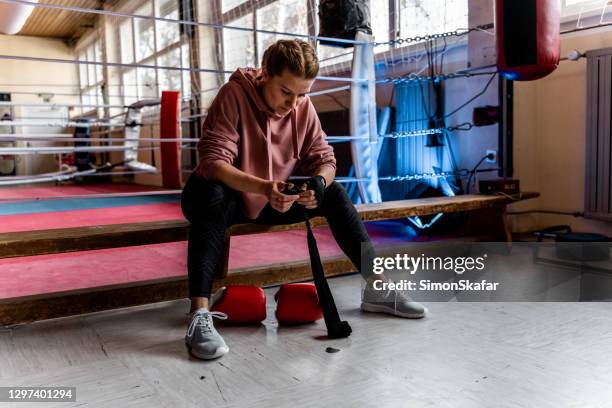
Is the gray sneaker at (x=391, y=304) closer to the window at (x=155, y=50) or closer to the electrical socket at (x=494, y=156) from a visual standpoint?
the electrical socket at (x=494, y=156)

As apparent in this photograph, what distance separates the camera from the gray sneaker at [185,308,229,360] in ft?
3.77

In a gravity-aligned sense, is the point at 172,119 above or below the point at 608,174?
above

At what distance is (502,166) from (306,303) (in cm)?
141

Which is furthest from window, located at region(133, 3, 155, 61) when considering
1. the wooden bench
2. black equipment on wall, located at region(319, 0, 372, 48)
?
the wooden bench

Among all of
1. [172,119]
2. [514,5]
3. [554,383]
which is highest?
[514,5]

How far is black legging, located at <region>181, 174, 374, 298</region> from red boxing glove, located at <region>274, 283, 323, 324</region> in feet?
0.56

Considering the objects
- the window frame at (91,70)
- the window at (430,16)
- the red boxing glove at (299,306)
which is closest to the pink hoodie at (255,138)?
the red boxing glove at (299,306)

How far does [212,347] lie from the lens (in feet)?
3.79

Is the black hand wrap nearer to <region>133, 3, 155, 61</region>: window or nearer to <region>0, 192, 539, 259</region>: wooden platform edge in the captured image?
<region>0, 192, 539, 259</region>: wooden platform edge

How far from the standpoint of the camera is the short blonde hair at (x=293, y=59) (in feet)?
4.08

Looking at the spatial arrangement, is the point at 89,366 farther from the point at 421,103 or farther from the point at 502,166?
the point at 421,103

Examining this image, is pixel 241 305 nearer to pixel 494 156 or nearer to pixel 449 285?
pixel 449 285

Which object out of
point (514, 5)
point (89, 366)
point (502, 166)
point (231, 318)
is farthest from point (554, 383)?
point (502, 166)

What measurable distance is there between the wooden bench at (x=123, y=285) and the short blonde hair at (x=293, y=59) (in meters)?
0.47
